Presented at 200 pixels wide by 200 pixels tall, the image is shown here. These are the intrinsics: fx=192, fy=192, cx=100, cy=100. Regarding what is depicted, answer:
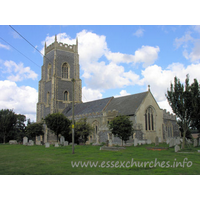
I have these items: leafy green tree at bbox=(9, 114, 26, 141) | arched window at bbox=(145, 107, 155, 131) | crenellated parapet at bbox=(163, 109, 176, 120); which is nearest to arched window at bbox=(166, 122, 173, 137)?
crenellated parapet at bbox=(163, 109, 176, 120)

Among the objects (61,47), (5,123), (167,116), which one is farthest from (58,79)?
(167,116)

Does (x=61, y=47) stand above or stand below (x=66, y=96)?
above

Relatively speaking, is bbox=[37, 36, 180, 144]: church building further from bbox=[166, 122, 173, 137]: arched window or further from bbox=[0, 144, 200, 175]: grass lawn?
bbox=[0, 144, 200, 175]: grass lawn

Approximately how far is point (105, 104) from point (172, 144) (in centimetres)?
1923

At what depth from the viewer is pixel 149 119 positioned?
1298 inches

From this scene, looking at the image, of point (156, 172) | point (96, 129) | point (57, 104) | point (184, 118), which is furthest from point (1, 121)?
point (156, 172)

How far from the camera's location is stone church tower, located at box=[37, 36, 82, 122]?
164 ft

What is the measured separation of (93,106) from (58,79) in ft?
49.4

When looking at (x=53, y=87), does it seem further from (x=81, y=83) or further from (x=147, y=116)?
(x=147, y=116)

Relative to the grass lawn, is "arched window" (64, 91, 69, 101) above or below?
above

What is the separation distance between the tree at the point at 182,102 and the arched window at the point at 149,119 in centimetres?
1209

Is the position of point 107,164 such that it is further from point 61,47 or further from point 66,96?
point 61,47

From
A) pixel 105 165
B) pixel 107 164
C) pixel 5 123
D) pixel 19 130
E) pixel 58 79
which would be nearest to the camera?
pixel 105 165

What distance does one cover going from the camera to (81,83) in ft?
175
